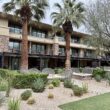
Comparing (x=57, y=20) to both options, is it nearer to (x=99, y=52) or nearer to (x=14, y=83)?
(x=99, y=52)

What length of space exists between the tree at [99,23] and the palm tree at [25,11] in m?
6.57

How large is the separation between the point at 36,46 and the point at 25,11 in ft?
56.6

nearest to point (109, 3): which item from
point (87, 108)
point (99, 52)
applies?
point (99, 52)

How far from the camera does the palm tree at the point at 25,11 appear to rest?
27797 mm

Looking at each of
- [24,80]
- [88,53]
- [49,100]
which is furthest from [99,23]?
[88,53]

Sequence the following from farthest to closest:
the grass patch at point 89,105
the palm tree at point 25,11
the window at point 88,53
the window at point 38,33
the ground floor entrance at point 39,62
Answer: the window at point 88,53, the window at point 38,33, the ground floor entrance at point 39,62, the palm tree at point 25,11, the grass patch at point 89,105

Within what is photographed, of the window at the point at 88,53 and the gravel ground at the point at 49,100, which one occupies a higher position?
the window at the point at 88,53

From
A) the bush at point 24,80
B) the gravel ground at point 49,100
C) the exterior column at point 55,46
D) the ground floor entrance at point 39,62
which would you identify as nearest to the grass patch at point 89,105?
the gravel ground at point 49,100

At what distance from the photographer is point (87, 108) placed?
14.5 m

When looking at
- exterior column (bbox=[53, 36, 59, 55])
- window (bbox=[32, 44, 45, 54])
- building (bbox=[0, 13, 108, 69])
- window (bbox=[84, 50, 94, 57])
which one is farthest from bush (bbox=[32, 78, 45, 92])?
window (bbox=[84, 50, 94, 57])

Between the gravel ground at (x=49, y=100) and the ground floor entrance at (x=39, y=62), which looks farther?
the ground floor entrance at (x=39, y=62)

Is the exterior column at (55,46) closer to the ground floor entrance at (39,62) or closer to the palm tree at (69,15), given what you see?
the ground floor entrance at (39,62)

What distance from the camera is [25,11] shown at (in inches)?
1100

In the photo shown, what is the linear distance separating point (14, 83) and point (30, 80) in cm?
136
